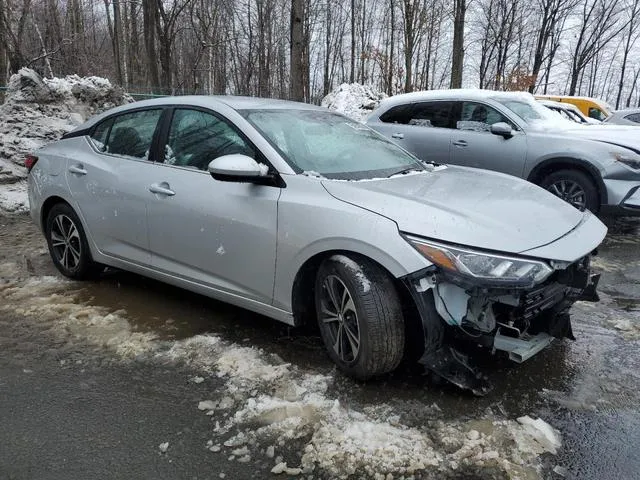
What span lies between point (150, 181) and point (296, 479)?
2356 millimetres

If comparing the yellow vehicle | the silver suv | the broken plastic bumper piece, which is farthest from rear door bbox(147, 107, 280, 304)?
the yellow vehicle

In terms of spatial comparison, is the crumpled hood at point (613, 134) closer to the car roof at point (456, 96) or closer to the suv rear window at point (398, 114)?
the car roof at point (456, 96)

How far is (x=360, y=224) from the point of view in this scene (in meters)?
2.75

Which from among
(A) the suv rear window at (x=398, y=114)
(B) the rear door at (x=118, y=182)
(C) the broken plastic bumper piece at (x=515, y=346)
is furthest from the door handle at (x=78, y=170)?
(A) the suv rear window at (x=398, y=114)

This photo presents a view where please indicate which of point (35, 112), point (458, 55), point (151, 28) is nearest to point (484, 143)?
point (35, 112)

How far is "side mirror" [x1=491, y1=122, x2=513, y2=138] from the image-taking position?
270 inches

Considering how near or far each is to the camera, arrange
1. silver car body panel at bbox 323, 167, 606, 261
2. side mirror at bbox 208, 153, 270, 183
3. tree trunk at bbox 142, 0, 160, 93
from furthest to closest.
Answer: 1. tree trunk at bbox 142, 0, 160, 93
2. side mirror at bbox 208, 153, 270, 183
3. silver car body panel at bbox 323, 167, 606, 261

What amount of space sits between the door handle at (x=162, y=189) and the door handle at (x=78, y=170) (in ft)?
3.00

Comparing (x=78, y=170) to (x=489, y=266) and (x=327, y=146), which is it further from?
(x=489, y=266)

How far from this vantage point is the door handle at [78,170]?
4300 mm

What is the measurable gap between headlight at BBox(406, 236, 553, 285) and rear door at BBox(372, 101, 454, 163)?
16.9 ft

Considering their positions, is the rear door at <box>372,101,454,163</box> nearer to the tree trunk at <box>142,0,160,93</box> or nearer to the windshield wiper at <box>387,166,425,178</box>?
the windshield wiper at <box>387,166,425,178</box>

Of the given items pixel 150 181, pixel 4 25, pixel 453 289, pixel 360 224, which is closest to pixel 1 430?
pixel 150 181

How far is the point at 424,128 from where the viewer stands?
770cm
